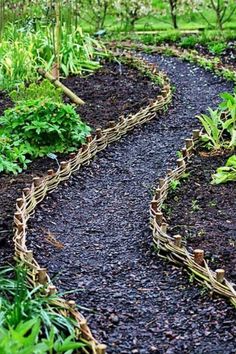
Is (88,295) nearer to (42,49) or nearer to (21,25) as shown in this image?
(42,49)

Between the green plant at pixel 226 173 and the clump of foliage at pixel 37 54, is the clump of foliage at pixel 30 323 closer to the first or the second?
the green plant at pixel 226 173

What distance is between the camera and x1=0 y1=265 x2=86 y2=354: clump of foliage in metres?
3.35

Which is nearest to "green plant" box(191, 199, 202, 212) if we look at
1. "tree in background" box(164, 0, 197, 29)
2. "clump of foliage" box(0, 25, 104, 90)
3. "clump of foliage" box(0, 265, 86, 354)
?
"clump of foliage" box(0, 265, 86, 354)

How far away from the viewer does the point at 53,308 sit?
4.04 metres

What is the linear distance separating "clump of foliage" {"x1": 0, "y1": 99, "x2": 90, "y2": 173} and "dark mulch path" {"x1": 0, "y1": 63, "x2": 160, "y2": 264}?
168 mm

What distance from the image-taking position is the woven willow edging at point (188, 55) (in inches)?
391

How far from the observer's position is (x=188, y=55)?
427 inches

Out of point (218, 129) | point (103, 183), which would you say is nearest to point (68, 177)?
point (103, 183)

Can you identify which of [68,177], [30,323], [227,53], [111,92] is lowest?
[227,53]

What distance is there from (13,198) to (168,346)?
2.27 meters

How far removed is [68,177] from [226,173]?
133cm

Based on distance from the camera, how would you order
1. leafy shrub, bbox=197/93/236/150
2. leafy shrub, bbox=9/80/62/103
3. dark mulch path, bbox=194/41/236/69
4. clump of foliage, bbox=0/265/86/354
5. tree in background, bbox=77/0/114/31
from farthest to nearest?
1. tree in background, bbox=77/0/114/31
2. dark mulch path, bbox=194/41/236/69
3. leafy shrub, bbox=9/80/62/103
4. leafy shrub, bbox=197/93/236/150
5. clump of foliage, bbox=0/265/86/354

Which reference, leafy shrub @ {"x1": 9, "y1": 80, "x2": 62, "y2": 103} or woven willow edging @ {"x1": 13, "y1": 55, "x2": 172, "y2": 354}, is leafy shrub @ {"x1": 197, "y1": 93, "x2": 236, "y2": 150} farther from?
leafy shrub @ {"x1": 9, "y1": 80, "x2": 62, "y2": 103}

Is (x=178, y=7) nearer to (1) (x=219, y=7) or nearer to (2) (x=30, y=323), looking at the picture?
(1) (x=219, y=7)
